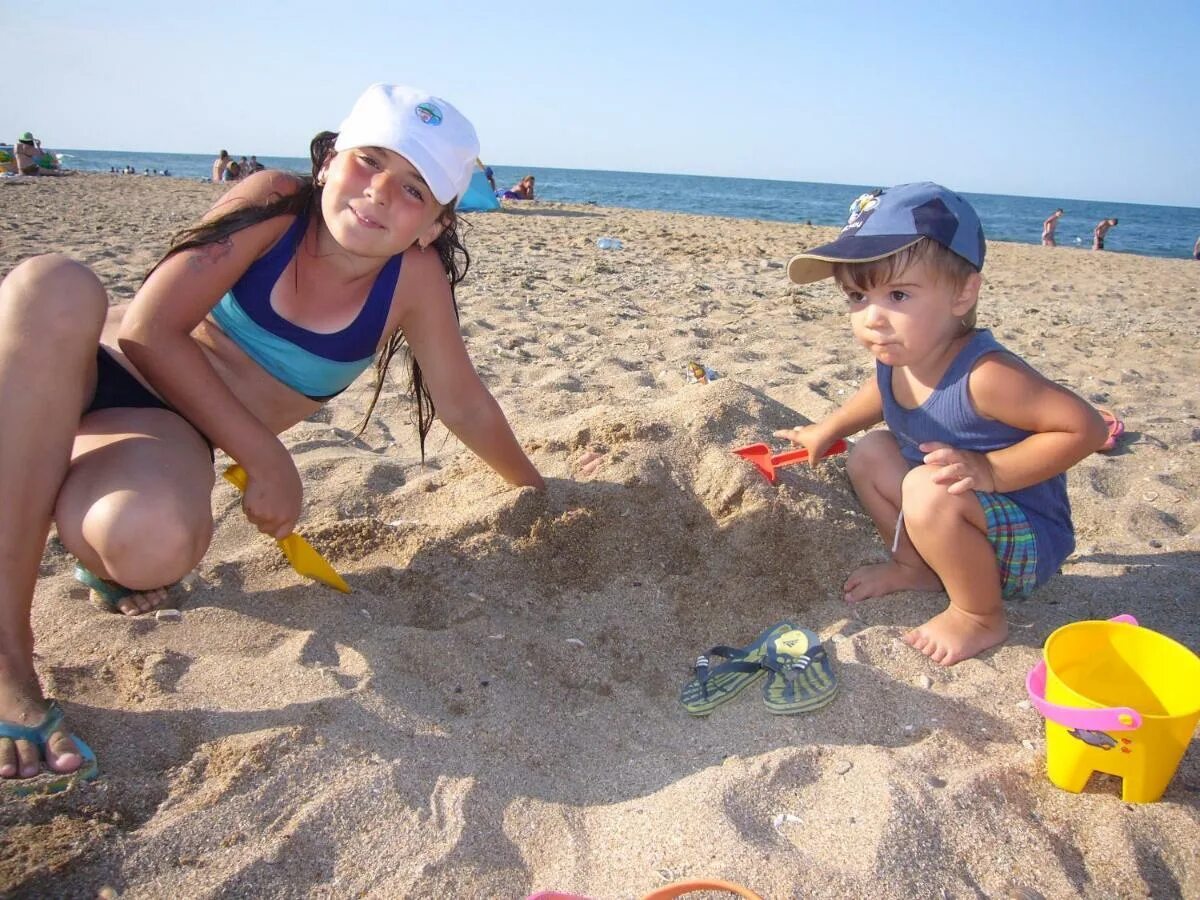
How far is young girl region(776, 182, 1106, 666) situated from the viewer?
1764 mm

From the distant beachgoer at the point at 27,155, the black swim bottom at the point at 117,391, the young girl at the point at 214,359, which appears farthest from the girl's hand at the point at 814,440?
the distant beachgoer at the point at 27,155

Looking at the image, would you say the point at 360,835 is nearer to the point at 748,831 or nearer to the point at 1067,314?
the point at 748,831

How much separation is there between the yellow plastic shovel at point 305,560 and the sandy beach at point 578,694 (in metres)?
0.03

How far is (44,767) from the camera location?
52.9 inches

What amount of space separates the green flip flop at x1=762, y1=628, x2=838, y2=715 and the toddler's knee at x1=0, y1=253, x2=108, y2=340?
1.52 metres

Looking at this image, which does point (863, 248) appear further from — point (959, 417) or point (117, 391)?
point (117, 391)

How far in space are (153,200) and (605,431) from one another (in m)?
10.2

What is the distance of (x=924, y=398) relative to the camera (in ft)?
6.51

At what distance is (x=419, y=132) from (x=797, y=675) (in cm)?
141

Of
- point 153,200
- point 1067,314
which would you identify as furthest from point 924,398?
point 153,200

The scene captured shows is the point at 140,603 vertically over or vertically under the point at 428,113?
under

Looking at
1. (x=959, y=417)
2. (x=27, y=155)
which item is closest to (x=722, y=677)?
(x=959, y=417)

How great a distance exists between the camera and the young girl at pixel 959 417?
1.76 m

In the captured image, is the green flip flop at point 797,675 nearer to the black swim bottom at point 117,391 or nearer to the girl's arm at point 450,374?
the girl's arm at point 450,374
